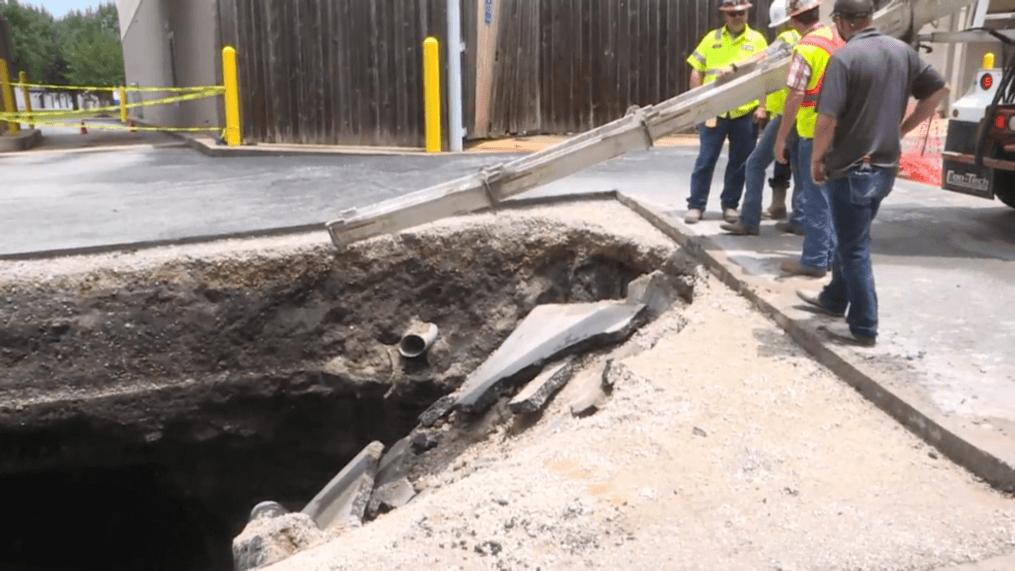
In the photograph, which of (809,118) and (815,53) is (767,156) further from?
(815,53)

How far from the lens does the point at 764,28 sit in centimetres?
1377

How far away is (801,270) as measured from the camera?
574cm

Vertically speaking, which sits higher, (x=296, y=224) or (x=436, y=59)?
(x=436, y=59)

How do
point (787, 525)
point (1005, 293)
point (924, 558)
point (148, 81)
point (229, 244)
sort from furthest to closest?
point (148, 81) < point (229, 244) < point (1005, 293) < point (787, 525) < point (924, 558)

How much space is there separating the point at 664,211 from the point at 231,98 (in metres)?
7.39

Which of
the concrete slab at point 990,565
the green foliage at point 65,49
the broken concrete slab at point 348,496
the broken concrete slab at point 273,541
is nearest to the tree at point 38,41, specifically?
the green foliage at point 65,49

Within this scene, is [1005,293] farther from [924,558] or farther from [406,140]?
[406,140]

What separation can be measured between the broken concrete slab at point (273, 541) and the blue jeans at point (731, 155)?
404cm

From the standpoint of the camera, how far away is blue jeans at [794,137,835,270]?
558 centimetres

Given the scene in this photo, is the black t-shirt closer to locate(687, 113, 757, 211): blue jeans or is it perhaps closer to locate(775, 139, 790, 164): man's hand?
locate(775, 139, 790, 164): man's hand

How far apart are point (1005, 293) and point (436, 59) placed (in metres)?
8.22

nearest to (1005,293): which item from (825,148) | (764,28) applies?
(825,148)

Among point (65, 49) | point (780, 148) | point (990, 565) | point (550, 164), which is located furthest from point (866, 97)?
point (65, 49)

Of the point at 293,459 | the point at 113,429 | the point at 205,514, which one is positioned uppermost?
the point at 113,429
